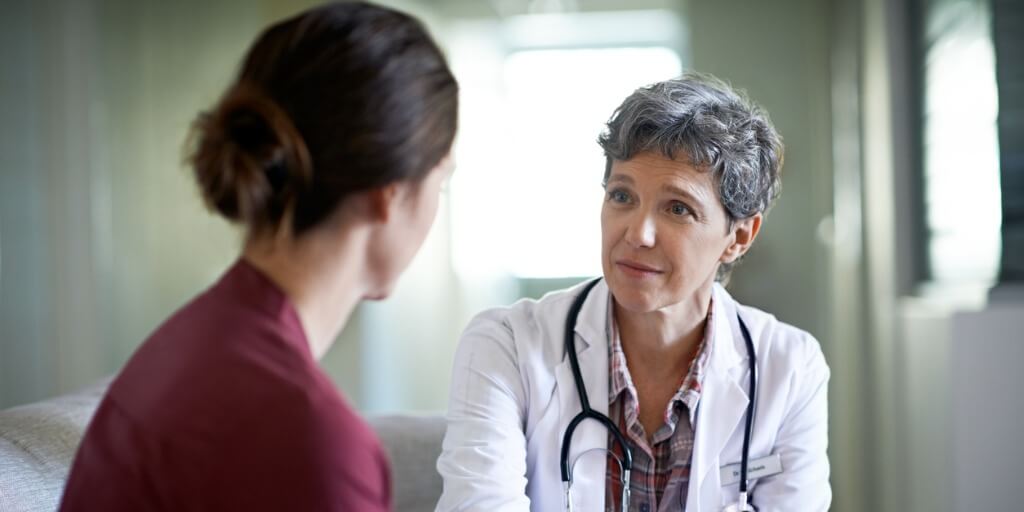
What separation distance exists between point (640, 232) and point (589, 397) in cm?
27

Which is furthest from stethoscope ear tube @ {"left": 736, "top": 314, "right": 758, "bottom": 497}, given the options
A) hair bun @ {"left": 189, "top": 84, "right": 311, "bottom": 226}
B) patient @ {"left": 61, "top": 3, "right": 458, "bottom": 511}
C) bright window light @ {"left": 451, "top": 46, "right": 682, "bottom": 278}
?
bright window light @ {"left": 451, "top": 46, "right": 682, "bottom": 278}

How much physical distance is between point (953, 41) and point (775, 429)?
1514 millimetres

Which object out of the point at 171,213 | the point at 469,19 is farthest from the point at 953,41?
the point at 171,213

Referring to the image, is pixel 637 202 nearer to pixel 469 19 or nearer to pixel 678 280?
pixel 678 280

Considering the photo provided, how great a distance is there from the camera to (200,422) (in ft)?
2.33

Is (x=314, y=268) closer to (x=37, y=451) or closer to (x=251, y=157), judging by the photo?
(x=251, y=157)

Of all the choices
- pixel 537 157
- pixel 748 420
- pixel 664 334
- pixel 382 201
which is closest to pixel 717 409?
pixel 748 420

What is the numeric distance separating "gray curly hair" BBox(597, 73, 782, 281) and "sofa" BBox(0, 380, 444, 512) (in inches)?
24.1

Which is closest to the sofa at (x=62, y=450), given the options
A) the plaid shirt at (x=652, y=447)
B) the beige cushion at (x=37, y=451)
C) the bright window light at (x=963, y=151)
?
the beige cushion at (x=37, y=451)

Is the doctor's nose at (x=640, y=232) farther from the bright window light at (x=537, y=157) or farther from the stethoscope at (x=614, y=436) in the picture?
the bright window light at (x=537, y=157)

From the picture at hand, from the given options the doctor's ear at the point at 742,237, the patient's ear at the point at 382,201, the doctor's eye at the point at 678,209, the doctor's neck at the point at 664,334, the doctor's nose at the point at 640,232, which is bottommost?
the doctor's neck at the point at 664,334

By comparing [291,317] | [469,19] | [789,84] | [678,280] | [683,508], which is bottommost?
[683,508]

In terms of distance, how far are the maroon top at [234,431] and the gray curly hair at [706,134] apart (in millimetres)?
893

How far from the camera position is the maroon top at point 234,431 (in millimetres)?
698
